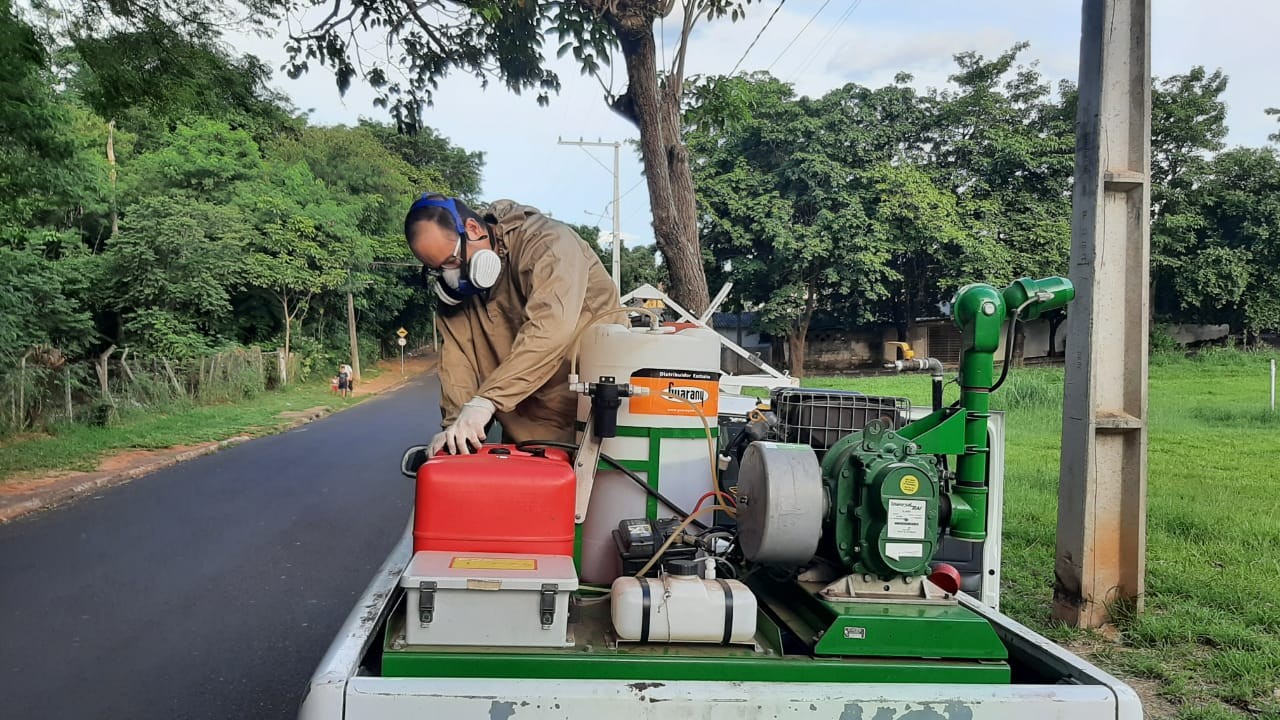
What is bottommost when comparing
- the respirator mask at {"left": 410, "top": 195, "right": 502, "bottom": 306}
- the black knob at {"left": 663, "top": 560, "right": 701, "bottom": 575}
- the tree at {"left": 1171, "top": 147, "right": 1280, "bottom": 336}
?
the black knob at {"left": 663, "top": 560, "right": 701, "bottom": 575}

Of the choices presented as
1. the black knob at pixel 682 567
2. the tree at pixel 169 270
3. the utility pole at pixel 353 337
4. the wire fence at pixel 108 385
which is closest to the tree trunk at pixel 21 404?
the wire fence at pixel 108 385

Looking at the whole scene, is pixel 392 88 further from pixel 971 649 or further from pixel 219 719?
pixel 971 649

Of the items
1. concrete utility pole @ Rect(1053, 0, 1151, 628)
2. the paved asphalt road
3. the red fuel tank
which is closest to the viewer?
the red fuel tank

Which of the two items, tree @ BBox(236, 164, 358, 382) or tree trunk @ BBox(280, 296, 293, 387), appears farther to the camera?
tree @ BBox(236, 164, 358, 382)

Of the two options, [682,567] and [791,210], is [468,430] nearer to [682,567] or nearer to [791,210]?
[682,567]

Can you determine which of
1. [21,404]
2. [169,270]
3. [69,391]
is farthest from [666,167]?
[169,270]

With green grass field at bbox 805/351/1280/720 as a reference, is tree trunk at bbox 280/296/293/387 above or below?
above

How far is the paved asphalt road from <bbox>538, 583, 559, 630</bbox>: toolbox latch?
8.19ft

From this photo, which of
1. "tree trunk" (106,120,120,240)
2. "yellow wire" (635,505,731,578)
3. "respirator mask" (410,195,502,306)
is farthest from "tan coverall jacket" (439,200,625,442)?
"tree trunk" (106,120,120,240)

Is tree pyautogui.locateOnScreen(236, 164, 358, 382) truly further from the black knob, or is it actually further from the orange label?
the black knob

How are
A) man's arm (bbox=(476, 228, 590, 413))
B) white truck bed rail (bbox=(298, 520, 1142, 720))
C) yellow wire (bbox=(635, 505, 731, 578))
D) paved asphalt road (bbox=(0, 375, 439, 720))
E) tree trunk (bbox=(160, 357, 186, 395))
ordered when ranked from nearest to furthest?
1. white truck bed rail (bbox=(298, 520, 1142, 720))
2. yellow wire (bbox=(635, 505, 731, 578))
3. man's arm (bbox=(476, 228, 590, 413))
4. paved asphalt road (bbox=(0, 375, 439, 720))
5. tree trunk (bbox=(160, 357, 186, 395))

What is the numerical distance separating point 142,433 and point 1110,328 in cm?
1410

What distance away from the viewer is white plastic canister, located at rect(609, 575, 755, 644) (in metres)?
1.96

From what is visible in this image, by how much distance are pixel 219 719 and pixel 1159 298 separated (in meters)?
36.3
